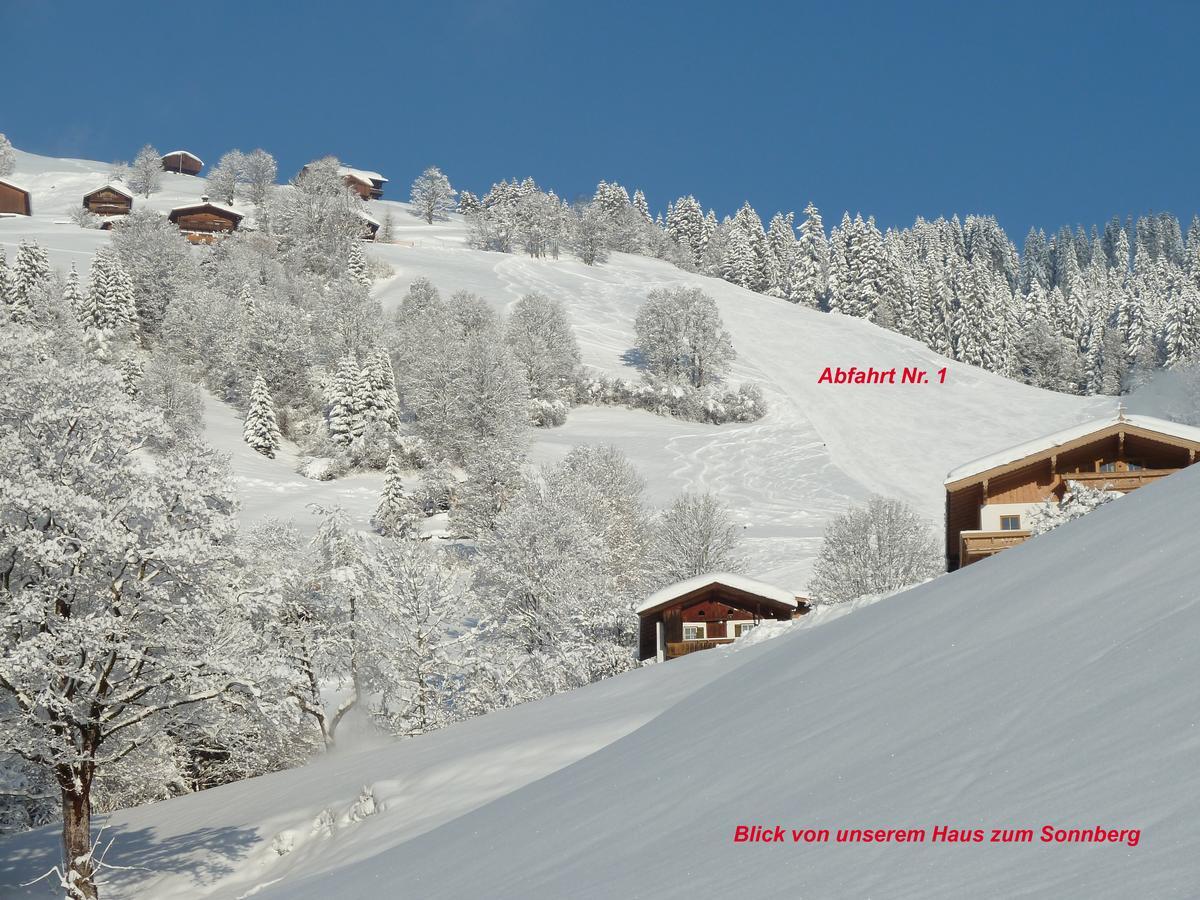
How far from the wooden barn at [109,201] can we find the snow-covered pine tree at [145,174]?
16.8 meters

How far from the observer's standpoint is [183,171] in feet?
578

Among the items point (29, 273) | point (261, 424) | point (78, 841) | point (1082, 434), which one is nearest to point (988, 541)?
point (1082, 434)

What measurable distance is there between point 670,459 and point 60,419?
59810 millimetres

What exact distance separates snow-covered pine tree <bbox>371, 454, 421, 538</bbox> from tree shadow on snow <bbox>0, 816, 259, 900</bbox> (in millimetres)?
34720

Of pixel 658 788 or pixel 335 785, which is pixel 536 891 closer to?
pixel 658 788

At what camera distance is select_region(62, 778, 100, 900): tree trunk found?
15703mm

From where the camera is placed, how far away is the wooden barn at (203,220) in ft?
390

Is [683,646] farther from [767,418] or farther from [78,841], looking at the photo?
[767,418]

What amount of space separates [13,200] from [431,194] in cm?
5384

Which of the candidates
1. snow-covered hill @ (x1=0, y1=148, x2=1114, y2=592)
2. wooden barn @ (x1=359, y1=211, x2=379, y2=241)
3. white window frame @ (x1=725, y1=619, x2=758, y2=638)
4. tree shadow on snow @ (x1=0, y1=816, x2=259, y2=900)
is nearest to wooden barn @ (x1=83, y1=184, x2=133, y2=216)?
snow-covered hill @ (x1=0, y1=148, x2=1114, y2=592)

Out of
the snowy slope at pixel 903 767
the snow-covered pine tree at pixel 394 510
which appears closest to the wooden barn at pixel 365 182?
the snow-covered pine tree at pixel 394 510

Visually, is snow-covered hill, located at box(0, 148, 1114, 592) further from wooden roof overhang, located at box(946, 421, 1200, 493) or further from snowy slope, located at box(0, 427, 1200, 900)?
snowy slope, located at box(0, 427, 1200, 900)

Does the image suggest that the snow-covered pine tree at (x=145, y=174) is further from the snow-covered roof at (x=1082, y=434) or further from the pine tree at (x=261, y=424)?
the snow-covered roof at (x=1082, y=434)

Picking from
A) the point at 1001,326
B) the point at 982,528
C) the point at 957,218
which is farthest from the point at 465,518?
the point at 957,218
